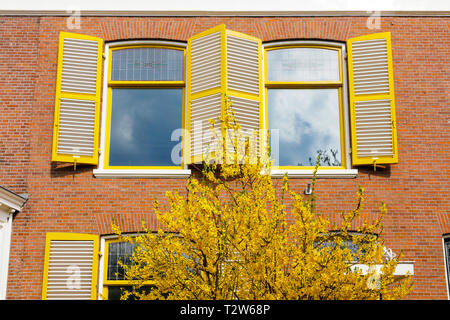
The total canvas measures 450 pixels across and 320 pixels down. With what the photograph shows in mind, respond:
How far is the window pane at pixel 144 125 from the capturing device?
9453mm

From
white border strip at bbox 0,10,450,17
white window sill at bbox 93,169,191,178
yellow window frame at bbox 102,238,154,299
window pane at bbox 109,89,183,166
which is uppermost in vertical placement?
white border strip at bbox 0,10,450,17

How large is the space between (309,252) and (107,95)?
17.8 feet

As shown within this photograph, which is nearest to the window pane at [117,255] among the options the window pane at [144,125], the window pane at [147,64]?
the window pane at [144,125]

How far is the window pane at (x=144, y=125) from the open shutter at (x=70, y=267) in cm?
145

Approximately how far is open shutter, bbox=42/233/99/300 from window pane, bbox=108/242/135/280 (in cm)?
25

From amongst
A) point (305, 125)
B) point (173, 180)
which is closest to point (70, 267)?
point (173, 180)

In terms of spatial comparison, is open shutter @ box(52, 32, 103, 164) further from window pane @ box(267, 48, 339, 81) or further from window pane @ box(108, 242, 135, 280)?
window pane @ box(267, 48, 339, 81)

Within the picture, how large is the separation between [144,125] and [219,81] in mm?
1518

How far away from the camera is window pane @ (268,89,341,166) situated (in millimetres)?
9500

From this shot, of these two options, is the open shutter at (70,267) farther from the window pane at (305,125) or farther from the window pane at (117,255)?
the window pane at (305,125)

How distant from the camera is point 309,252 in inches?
219

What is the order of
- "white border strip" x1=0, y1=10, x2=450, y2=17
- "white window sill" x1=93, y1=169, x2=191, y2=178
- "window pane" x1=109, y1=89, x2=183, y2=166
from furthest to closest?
"white border strip" x1=0, y1=10, x2=450, y2=17
"window pane" x1=109, y1=89, x2=183, y2=166
"white window sill" x1=93, y1=169, x2=191, y2=178

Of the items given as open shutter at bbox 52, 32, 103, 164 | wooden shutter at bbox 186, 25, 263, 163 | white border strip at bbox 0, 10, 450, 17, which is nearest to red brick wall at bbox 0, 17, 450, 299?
white border strip at bbox 0, 10, 450, 17
